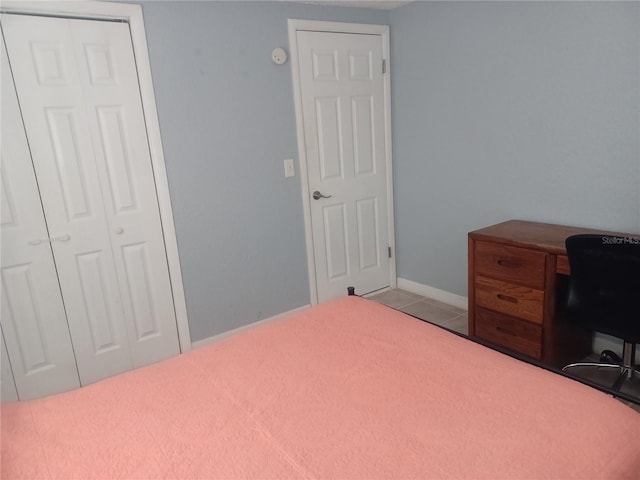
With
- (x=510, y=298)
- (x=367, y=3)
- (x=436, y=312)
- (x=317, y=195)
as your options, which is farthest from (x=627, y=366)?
(x=367, y=3)

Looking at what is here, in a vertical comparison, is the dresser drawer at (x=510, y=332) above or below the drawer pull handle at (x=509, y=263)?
below

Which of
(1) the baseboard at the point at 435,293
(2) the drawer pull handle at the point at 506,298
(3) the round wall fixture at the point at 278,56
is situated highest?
(3) the round wall fixture at the point at 278,56

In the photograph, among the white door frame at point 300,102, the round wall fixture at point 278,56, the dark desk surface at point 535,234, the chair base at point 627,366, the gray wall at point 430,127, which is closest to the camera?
the chair base at point 627,366

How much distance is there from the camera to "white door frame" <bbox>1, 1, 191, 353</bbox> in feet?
7.24

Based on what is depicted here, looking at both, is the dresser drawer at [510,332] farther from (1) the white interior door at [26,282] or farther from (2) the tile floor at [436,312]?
(1) the white interior door at [26,282]

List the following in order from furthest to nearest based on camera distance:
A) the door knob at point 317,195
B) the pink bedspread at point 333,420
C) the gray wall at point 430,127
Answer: the door knob at point 317,195 < the gray wall at point 430,127 < the pink bedspread at point 333,420

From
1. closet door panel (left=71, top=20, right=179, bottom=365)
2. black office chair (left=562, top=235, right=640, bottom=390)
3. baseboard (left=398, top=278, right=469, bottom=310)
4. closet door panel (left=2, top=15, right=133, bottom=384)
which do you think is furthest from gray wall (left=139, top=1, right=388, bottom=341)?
black office chair (left=562, top=235, right=640, bottom=390)

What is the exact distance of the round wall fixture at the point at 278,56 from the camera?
9.62 ft

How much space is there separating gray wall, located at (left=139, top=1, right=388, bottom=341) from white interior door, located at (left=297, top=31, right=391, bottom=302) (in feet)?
0.54

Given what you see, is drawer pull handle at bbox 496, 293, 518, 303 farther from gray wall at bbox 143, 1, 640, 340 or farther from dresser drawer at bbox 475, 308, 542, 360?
gray wall at bbox 143, 1, 640, 340

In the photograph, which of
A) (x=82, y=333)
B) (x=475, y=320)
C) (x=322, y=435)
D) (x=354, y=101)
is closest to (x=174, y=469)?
(x=322, y=435)

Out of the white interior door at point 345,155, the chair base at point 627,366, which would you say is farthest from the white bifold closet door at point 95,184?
the chair base at point 627,366

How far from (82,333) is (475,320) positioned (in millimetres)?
2397

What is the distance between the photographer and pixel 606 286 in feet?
6.64
